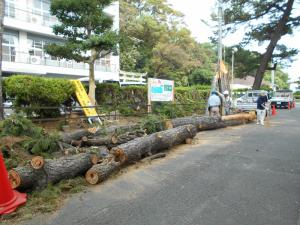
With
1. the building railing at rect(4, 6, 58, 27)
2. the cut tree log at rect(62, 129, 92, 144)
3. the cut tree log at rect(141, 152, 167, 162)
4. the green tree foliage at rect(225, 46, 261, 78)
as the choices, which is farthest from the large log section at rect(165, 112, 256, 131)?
the building railing at rect(4, 6, 58, 27)

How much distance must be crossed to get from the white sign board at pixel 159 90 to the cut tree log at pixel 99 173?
25.3 feet

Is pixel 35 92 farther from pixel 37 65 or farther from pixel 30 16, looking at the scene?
pixel 30 16

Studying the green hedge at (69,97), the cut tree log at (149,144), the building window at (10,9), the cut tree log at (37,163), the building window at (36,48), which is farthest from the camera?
the building window at (36,48)

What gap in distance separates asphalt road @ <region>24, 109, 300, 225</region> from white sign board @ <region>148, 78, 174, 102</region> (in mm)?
5712

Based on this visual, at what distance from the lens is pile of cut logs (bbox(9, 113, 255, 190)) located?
519 cm

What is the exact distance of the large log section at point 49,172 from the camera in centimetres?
494

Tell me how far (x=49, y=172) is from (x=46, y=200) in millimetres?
616

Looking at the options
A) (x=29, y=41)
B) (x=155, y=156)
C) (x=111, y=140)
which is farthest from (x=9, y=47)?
(x=155, y=156)

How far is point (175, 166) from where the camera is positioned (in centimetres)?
693

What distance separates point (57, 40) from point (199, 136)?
22668 millimetres

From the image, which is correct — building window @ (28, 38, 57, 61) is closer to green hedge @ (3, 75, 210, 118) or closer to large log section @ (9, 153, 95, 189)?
green hedge @ (3, 75, 210, 118)

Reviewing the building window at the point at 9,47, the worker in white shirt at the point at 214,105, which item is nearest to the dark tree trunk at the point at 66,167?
the worker in white shirt at the point at 214,105

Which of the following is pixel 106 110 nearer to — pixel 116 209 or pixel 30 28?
pixel 116 209

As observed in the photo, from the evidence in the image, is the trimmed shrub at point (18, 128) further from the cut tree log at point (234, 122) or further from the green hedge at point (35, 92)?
the cut tree log at point (234, 122)
